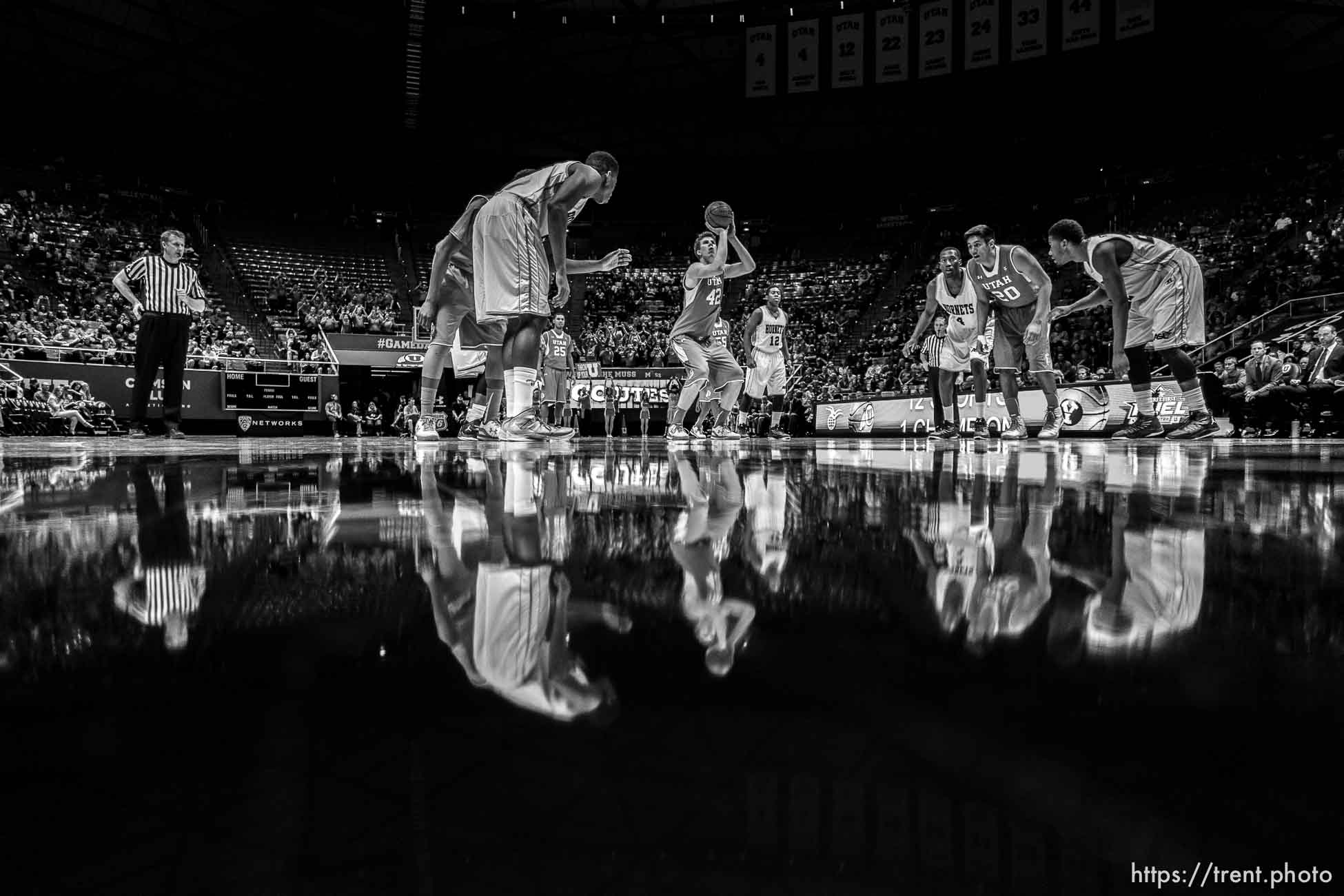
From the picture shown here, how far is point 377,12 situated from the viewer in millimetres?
16375

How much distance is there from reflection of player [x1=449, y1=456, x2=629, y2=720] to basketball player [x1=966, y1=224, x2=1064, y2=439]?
6022 mm

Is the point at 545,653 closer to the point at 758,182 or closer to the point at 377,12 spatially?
the point at 377,12

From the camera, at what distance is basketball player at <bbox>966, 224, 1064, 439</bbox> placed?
6.11 metres

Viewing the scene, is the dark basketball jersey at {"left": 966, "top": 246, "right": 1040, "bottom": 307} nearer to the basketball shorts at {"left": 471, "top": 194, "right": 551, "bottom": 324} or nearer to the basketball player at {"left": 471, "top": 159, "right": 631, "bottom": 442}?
the basketball player at {"left": 471, "top": 159, "right": 631, "bottom": 442}

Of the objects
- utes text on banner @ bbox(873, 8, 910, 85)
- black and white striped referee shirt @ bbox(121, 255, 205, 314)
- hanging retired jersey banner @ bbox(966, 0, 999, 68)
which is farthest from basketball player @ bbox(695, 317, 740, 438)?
hanging retired jersey banner @ bbox(966, 0, 999, 68)

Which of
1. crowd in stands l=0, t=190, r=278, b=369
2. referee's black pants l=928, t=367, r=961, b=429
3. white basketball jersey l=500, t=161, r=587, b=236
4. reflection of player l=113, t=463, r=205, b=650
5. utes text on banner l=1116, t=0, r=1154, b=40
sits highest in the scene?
utes text on banner l=1116, t=0, r=1154, b=40

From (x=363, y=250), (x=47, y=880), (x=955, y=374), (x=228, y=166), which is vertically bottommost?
(x=47, y=880)

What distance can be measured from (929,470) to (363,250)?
24.5 metres

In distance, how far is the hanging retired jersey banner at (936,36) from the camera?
50.7 ft

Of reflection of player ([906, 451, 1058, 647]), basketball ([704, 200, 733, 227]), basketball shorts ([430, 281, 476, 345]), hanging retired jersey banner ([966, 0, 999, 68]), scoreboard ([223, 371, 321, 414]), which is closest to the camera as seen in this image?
reflection of player ([906, 451, 1058, 647])

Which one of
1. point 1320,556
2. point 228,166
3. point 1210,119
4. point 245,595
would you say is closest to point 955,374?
point 1320,556

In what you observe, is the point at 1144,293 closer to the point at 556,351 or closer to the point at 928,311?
the point at 928,311

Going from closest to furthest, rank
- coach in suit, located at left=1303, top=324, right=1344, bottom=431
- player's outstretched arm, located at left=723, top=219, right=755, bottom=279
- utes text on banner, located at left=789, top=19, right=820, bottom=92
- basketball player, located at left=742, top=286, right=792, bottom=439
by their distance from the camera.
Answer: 1. player's outstretched arm, located at left=723, top=219, right=755, bottom=279
2. coach in suit, located at left=1303, top=324, right=1344, bottom=431
3. basketball player, located at left=742, top=286, right=792, bottom=439
4. utes text on banner, located at left=789, top=19, right=820, bottom=92

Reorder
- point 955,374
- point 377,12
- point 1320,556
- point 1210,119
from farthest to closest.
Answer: point 1210,119, point 377,12, point 955,374, point 1320,556
